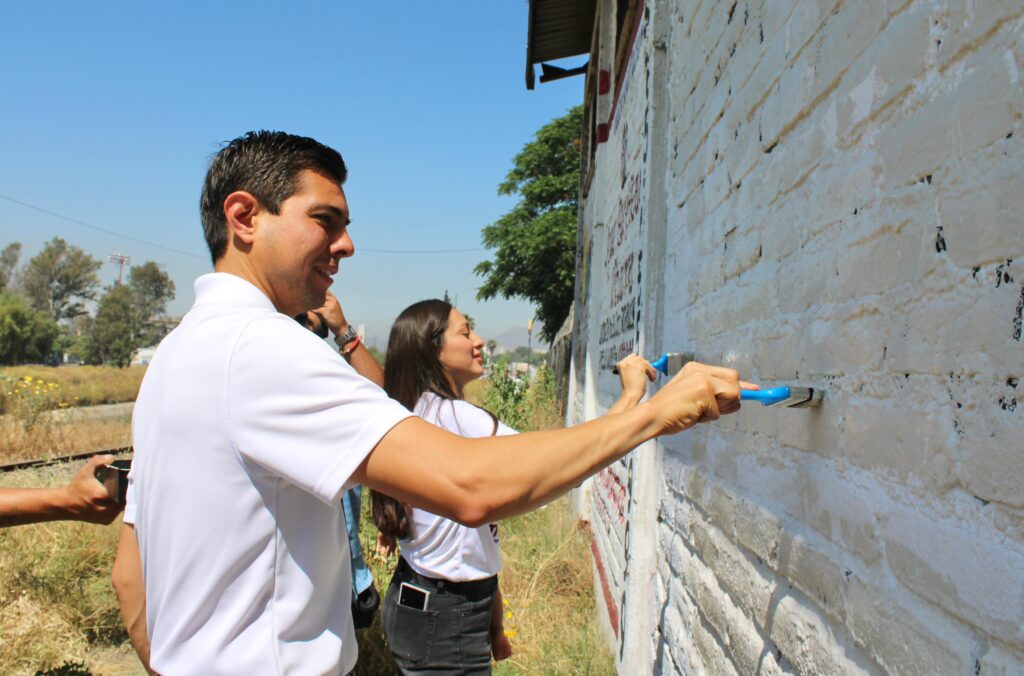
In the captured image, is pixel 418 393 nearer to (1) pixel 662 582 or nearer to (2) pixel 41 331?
(1) pixel 662 582

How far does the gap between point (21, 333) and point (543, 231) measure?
105 feet

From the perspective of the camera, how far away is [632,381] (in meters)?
1.76

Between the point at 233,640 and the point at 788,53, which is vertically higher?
the point at 788,53

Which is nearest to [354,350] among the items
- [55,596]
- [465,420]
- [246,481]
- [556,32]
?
[465,420]

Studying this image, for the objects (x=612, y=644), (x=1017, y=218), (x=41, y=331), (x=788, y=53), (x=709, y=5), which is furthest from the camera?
(x=41, y=331)

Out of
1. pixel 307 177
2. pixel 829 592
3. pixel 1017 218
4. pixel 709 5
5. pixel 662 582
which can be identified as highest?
pixel 709 5

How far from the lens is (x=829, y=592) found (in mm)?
1383

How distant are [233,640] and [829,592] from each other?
1083mm

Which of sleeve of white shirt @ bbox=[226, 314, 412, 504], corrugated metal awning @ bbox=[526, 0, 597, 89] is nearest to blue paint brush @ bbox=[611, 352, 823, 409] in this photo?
sleeve of white shirt @ bbox=[226, 314, 412, 504]

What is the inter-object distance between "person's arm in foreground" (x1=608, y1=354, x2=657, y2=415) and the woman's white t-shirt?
83 cm

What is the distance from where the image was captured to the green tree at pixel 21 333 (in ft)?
130

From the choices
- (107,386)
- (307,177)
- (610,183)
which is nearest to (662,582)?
(307,177)

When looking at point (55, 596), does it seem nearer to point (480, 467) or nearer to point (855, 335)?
point (480, 467)

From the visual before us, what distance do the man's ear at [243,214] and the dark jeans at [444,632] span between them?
1446mm
